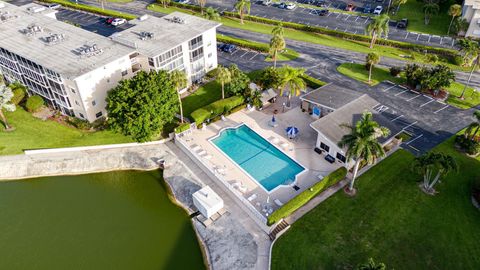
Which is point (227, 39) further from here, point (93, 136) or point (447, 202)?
point (447, 202)

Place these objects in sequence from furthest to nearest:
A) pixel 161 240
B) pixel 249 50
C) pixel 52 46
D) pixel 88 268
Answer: pixel 249 50 → pixel 52 46 → pixel 161 240 → pixel 88 268

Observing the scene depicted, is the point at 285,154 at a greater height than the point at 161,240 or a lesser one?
greater

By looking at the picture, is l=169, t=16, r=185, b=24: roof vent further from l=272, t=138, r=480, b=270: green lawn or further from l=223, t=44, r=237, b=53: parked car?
l=272, t=138, r=480, b=270: green lawn

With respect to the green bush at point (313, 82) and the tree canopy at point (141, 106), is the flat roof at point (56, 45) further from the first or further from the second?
the green bush at point (313, 82)

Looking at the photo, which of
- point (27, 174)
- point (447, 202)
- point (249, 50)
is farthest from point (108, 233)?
point (249, 50)

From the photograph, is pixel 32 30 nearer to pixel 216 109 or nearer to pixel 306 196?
pixel 216 109

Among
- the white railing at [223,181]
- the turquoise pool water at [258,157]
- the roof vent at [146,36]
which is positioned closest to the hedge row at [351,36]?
the roof vent at [146,36]
